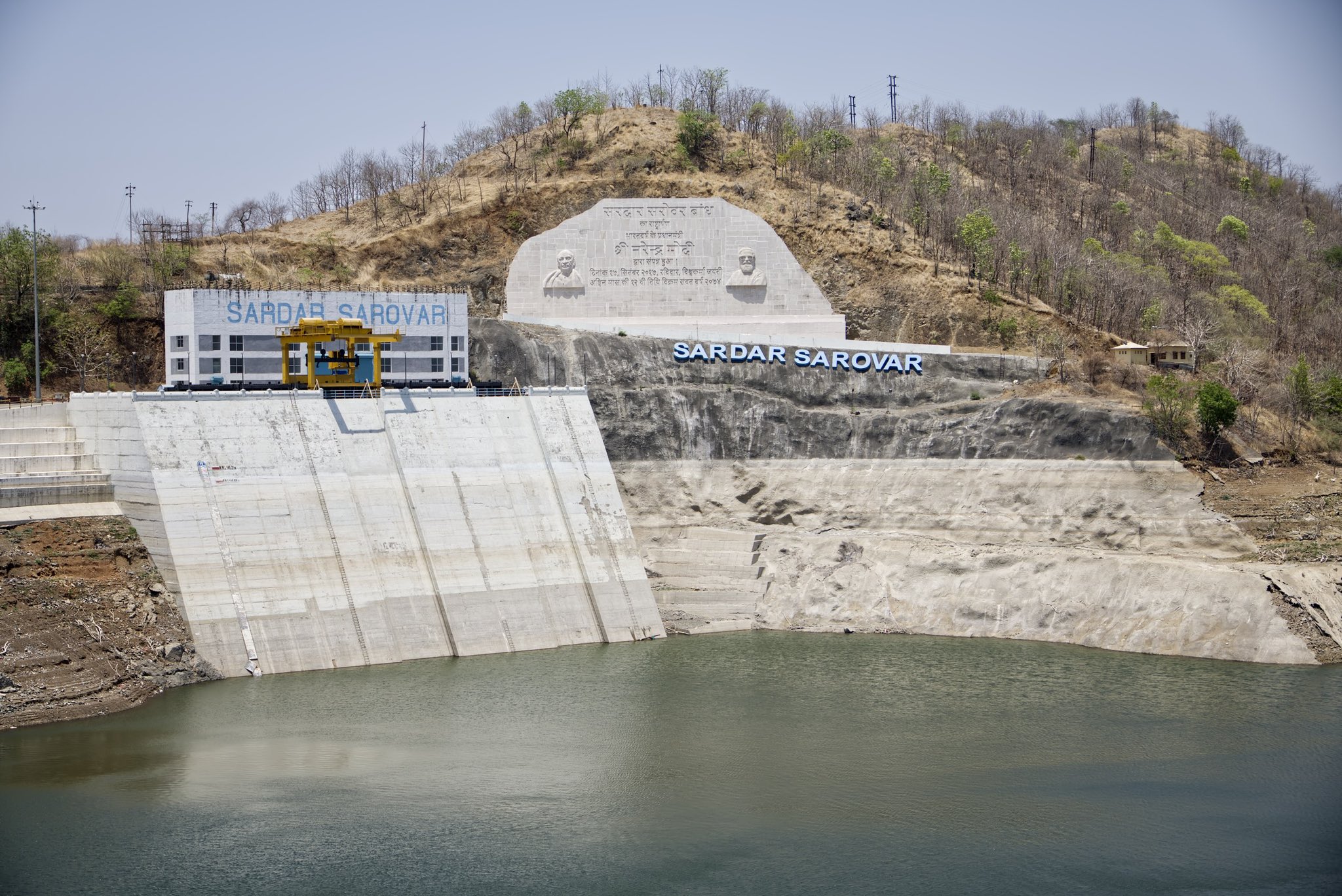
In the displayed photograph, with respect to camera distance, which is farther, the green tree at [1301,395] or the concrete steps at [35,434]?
the green tree at [1301,395]

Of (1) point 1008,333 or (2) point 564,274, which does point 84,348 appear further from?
(1) point 1008,333

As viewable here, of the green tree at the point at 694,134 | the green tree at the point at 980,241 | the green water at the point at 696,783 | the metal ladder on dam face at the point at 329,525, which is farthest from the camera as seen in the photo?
the green tree at the point at 694,134

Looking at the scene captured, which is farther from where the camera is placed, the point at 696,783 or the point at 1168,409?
the point at 1168,409

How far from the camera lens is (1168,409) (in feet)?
255

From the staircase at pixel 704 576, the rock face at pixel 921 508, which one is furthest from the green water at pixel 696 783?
the staircase at pixel 704 576

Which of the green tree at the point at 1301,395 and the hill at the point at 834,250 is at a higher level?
the hill at the point at 834,250

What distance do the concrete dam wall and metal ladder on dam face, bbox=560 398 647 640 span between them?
10cm

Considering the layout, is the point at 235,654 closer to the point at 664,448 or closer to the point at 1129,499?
the point at 664,448

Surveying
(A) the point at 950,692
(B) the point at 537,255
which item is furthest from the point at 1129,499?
(B) the point at 537,255

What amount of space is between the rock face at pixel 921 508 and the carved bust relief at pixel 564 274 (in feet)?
23.1

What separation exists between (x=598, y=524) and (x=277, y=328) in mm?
22175

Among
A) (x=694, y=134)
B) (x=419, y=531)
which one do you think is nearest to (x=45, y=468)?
(x=419, y=531)

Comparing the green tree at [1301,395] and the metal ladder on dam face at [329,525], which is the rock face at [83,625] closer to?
the metal ladder on dam face at [329,525]

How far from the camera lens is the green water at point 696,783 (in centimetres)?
3853
